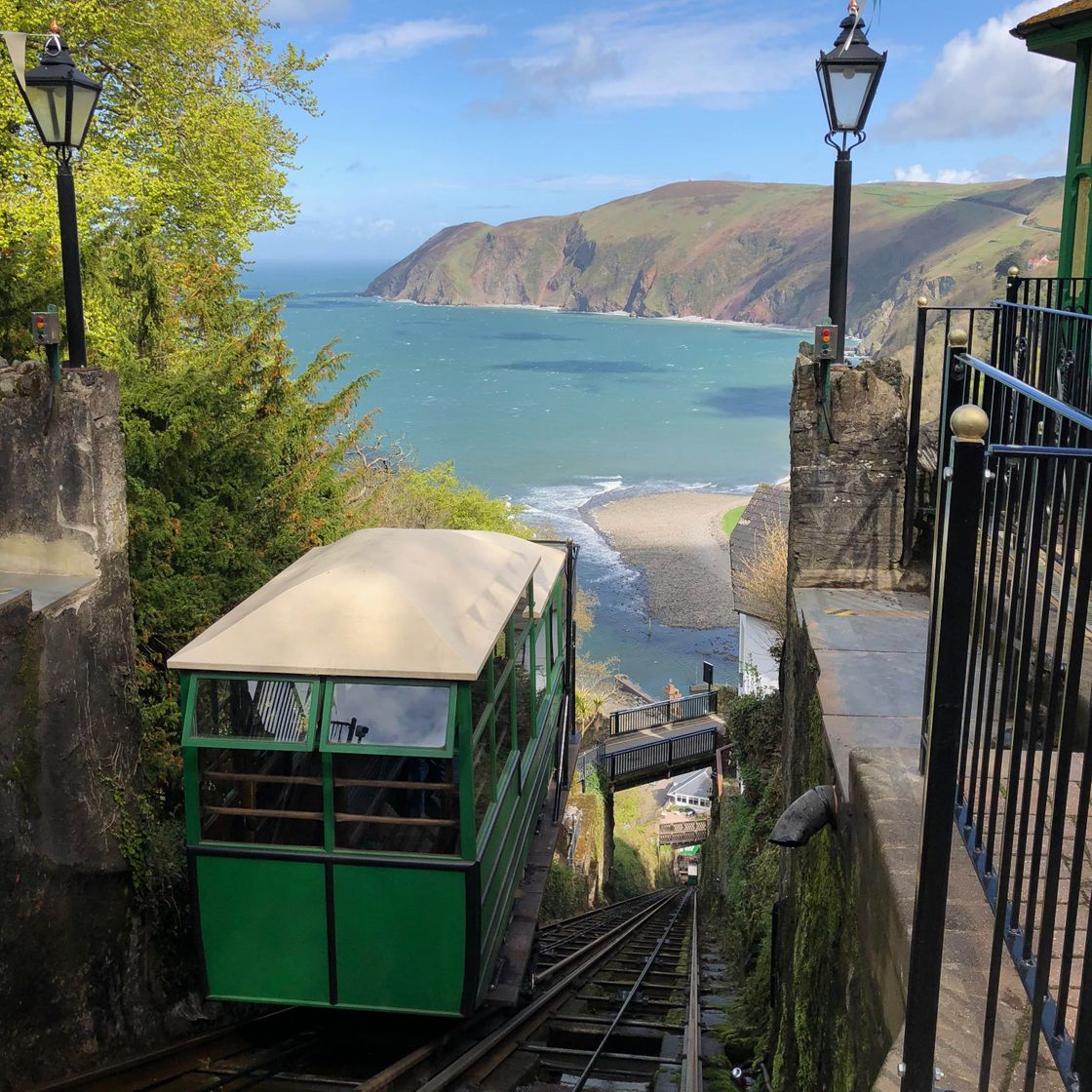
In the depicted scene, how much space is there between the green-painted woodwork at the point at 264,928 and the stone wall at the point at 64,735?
3.18ft

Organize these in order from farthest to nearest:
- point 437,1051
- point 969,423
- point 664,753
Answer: point 664,753 → point 437,1051 → point 969,423

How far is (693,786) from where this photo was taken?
43406 millimetres

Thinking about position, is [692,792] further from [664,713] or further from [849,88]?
[849,88]

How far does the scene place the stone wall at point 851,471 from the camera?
7602 millimetres

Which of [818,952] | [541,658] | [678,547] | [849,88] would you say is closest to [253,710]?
[541,658]

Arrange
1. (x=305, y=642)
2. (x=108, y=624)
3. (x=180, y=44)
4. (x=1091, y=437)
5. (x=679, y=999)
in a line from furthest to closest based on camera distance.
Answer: (x=180, y=44) < (x=679, y=999) < (x=108, y=624) < (x=305, y=642) < (x=1091, y=437)

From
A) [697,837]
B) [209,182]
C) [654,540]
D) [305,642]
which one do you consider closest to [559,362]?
[654,540]

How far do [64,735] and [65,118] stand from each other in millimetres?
3933

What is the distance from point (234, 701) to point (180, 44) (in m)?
14.2

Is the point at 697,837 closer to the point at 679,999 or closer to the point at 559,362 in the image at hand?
the point at 679,999

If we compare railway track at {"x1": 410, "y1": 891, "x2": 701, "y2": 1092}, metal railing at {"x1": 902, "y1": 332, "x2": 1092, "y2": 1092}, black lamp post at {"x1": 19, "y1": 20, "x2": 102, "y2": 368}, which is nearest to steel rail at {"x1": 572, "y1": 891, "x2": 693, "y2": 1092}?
railway track at {"x1": 410, "y1": 891, "x2": 701, "y2": 1092}

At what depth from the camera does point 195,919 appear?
661 cm

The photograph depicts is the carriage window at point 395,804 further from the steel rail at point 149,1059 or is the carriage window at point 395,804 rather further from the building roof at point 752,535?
the building roof at point 752,535

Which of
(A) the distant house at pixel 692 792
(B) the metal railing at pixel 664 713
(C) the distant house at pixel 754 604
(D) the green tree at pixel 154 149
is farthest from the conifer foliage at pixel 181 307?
(A) the distant house at pixel 692 792
